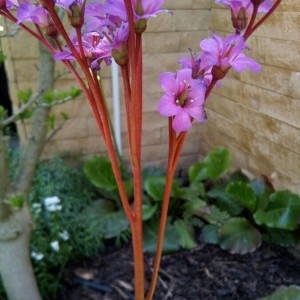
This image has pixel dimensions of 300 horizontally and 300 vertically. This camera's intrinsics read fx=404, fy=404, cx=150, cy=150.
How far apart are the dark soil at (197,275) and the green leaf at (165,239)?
1.5 inches

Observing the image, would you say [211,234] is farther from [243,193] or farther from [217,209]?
[243,193]

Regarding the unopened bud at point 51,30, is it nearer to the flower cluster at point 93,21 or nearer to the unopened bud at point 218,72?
the flower cluster at point 93,21

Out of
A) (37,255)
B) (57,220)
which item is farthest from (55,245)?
(57,220)

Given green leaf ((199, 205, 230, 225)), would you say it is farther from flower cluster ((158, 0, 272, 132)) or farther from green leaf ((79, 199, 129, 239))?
flower cluster ((158, 0, 272, 132))

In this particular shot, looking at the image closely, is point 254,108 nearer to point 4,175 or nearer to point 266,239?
point 266,239

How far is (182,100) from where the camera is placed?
2.49 feet

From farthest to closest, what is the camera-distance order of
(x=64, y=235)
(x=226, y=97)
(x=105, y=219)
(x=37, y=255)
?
(x=226, y=97) → (x=105, y=219) → (x=64, y=235) → (x=37, y=255)

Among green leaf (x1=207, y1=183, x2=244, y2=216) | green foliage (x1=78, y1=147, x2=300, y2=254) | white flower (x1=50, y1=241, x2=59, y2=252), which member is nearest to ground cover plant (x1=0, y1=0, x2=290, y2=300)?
white flower (x1=50, y1=241, x2=59, y2=252)

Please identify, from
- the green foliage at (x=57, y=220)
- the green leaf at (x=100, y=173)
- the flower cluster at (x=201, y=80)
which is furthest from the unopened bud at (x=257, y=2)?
A: the green leaf at (x=100, y=173)

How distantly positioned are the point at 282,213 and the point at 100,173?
0.83 meters

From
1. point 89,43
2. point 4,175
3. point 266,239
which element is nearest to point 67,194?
point 4,175

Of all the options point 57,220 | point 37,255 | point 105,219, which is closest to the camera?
point 37,255

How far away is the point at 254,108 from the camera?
1.76 meters

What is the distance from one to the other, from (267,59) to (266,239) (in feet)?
2.43
